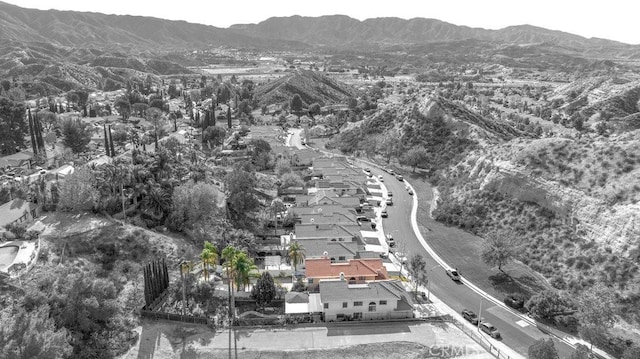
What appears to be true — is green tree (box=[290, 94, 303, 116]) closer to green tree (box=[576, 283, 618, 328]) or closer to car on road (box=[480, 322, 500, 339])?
car on road (box=[480, 322, 500, 339])

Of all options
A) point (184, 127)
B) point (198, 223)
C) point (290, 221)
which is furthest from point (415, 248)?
point (184, 127)

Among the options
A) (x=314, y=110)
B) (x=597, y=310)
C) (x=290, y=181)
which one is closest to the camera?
(x=597, y=310)

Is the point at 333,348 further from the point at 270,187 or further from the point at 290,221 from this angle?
the point at 270,187

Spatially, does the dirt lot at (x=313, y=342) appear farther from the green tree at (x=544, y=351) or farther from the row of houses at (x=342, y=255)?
the green tree at (x=544, y=351)

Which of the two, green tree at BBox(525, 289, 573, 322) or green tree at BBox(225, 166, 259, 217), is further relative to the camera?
green tree at BBox(225, 166, 259, 217)

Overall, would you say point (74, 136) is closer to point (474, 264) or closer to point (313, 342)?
point (313, 342)

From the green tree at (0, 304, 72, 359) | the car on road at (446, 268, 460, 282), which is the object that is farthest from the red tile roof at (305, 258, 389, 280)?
the green tree at (0, 304, 72, 359)

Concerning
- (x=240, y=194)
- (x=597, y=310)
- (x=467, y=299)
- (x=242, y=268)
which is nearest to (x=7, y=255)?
(x=242, y=268)
